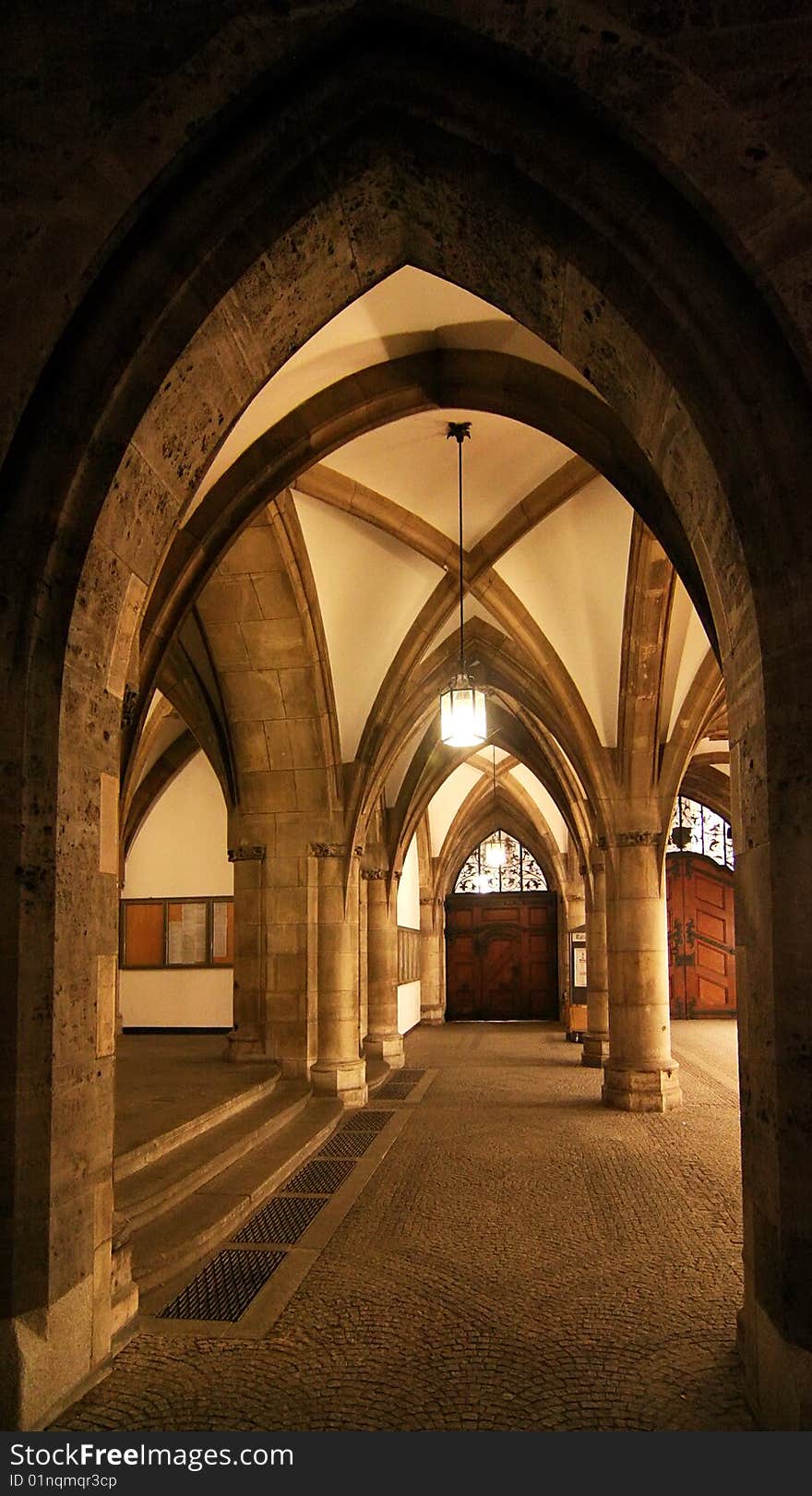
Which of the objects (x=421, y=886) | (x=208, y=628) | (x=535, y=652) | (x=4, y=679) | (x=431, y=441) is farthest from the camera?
(x=421, y=886)

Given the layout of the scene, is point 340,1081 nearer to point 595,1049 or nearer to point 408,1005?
point 595,1049

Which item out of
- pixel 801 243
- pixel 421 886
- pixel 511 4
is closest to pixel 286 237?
pixel 511 4

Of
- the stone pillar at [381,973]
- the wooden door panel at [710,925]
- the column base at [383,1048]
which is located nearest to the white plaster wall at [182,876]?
the stone pillar at [381,973]

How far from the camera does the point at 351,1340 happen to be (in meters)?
3.57

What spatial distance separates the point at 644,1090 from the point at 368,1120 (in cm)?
224

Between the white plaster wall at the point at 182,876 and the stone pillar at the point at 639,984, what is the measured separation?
236 inches

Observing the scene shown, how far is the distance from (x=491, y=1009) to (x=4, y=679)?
1962 cm

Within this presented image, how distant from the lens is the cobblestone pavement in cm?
295

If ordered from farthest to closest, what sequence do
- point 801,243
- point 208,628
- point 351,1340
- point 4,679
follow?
point 208,628 → point 351,1340 → point 4,679 → point 801,243

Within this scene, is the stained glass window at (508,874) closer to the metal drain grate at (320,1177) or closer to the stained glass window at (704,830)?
the stained glass window at (704,830)

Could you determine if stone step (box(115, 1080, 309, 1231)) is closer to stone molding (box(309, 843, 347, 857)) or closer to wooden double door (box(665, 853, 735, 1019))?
stone molding (box(309, 843, 347, 857))

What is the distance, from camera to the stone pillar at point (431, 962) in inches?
786

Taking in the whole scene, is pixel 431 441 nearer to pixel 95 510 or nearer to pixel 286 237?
pixel 286 237

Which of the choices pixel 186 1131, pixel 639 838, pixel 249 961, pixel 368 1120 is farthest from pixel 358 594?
pixel 186 1131
